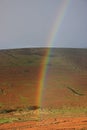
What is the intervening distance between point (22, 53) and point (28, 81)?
5.23 metres

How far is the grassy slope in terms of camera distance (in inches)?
368

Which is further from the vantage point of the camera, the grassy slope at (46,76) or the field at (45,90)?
the grassy slope at (46,76)

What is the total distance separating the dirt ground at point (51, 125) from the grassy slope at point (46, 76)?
131 centimetres

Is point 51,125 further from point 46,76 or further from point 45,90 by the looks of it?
point 46,76

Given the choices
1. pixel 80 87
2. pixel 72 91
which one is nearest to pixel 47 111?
pixel 72 91

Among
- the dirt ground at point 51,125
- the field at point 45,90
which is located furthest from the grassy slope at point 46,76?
the dirt ground at point 51,125

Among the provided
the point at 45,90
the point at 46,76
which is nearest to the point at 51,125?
the point at 45,90

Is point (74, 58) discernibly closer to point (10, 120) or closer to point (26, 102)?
point (26, 102)

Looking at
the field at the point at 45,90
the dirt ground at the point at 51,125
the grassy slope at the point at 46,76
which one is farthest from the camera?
the grassy slope at the point at 46,76

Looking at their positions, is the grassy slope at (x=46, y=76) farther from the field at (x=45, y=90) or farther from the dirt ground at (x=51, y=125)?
the dirt ground at (x=51, y=125)

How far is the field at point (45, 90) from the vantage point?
7.45m

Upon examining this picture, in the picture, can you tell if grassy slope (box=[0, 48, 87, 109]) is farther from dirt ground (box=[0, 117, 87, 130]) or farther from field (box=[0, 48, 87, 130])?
dirt ground (box=[0, 117, 87, 130])

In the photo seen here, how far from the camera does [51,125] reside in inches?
281

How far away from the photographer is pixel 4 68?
1335 cm
